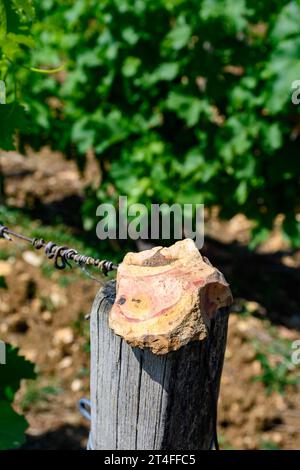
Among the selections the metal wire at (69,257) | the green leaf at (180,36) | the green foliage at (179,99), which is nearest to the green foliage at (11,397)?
the metal wire at (69,257)

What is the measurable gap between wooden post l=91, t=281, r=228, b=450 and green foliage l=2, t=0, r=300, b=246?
252 cm

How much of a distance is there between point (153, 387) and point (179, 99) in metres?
3.02

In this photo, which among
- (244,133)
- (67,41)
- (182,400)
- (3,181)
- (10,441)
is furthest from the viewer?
(3,181)

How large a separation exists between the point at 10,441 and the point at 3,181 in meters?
3.51

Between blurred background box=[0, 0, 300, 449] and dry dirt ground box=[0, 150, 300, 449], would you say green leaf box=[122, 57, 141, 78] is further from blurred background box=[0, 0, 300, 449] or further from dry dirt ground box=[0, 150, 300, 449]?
dry dirt ground box=[0, 150, 300, 449]

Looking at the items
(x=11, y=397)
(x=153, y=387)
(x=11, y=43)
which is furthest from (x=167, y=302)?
(x=11, y=397)

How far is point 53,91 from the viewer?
16.2 feet

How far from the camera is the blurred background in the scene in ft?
12.7

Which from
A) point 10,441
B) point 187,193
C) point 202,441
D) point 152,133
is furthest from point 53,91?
point 202,441

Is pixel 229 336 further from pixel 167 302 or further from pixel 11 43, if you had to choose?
pixel 167 302

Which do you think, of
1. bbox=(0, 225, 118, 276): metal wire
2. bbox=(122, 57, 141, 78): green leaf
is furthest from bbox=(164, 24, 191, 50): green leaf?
bbox=(0, 225, 118, 276): metal wire

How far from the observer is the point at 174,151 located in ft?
15.5

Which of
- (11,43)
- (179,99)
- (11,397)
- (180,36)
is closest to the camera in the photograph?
(11,43)
